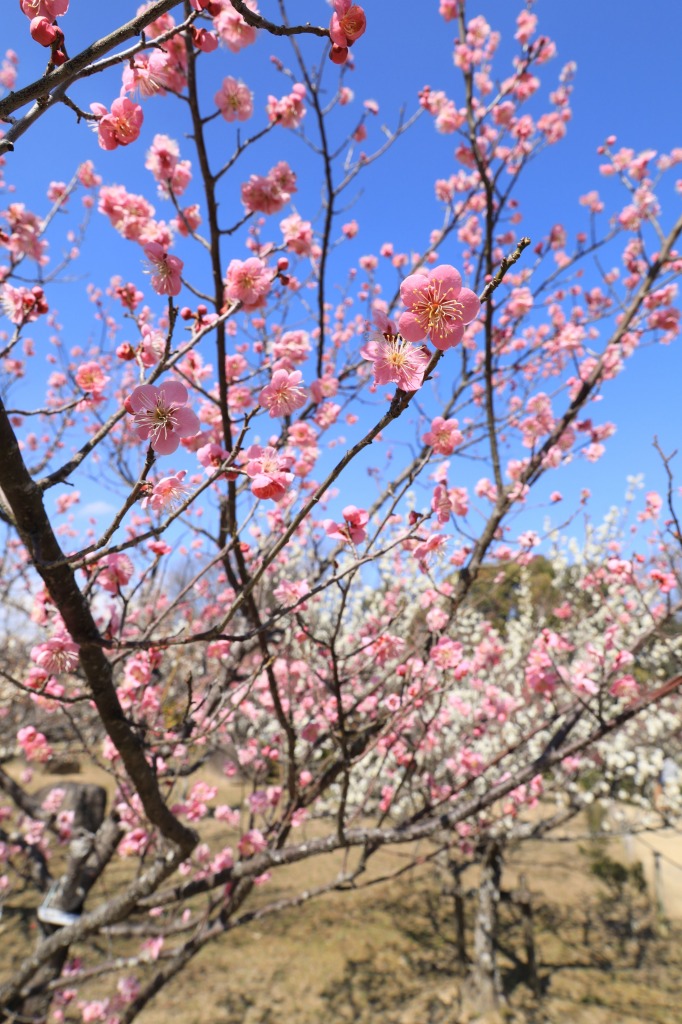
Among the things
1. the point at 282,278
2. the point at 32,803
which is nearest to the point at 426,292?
the point at 282,278

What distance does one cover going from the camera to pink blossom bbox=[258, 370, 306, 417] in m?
1.75

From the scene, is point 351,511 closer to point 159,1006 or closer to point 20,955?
point 159,1006

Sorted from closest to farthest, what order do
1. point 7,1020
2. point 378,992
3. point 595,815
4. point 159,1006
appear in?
point 7,1020 < point 159,1006 < point 378,992 < point 595,815

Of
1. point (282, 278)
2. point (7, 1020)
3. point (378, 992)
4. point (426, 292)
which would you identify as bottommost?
point (378, 992)

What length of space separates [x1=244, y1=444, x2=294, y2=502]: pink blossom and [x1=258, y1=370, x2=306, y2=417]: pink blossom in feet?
0.72

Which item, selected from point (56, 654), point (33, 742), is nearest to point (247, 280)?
point (56, 654)

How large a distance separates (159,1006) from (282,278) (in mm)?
7483

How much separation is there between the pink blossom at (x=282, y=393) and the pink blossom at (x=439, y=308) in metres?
0.66

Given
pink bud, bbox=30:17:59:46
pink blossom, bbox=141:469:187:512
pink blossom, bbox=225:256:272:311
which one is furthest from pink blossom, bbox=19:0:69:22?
pink blossom, bbox=141:469:187:512

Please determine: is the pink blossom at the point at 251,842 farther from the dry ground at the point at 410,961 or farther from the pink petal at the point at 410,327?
the pink petal at the point at 410,327

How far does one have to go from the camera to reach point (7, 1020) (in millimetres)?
2971

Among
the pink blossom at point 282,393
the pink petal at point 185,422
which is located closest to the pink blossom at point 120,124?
the pink blossom at point 282,393

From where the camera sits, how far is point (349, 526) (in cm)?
171

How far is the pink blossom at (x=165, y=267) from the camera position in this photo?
1.43 meters
